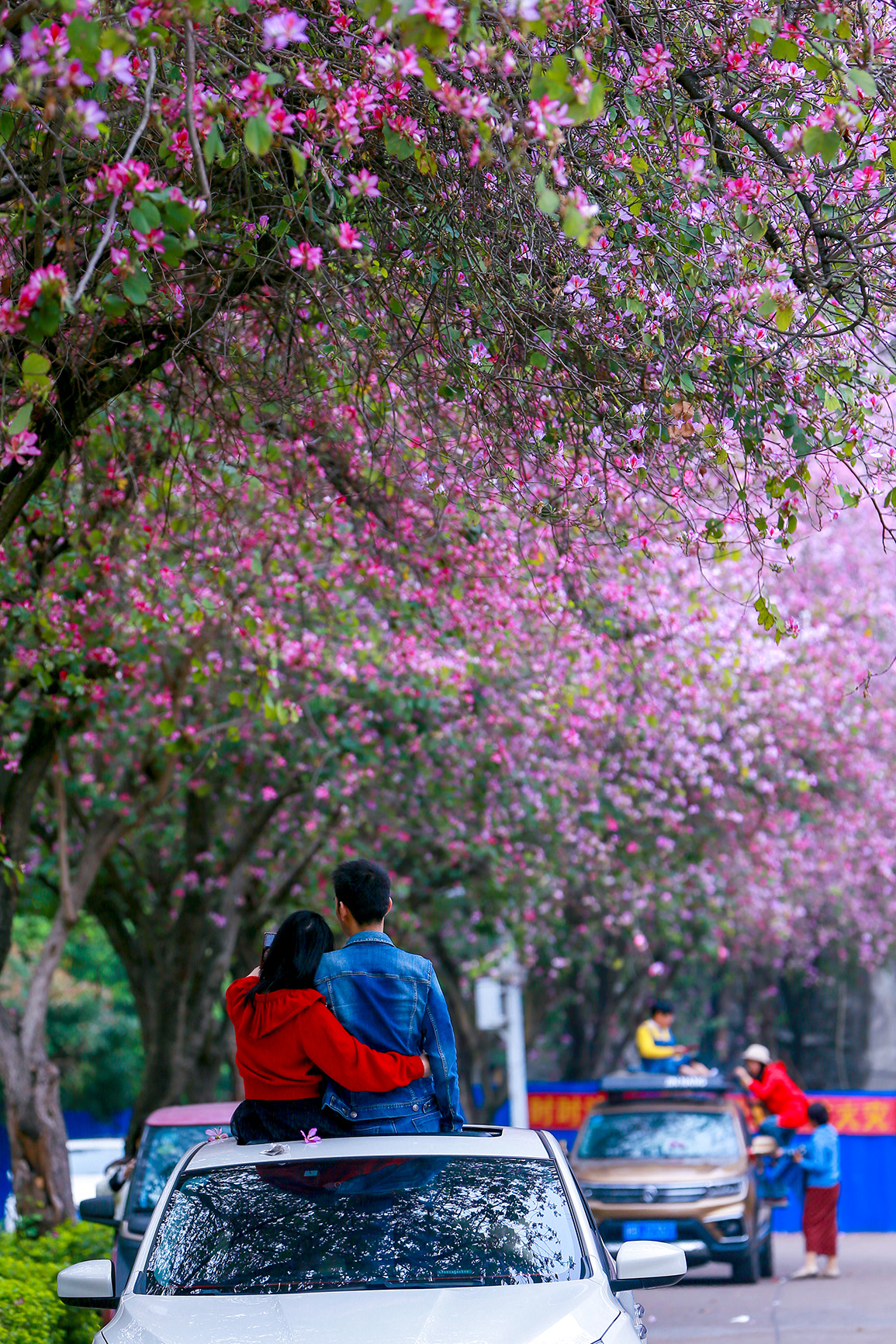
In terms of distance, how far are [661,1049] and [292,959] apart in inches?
440

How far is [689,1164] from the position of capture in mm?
13828

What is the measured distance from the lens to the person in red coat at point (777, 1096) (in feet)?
48.5

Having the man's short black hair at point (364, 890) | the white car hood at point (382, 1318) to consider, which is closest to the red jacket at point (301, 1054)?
the man's short black hair at point (364, 890)

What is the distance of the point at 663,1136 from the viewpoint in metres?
14.1

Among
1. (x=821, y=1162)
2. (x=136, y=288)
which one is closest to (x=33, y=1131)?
(x=821, y=1162)

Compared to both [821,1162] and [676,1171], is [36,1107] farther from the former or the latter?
[821,1162]

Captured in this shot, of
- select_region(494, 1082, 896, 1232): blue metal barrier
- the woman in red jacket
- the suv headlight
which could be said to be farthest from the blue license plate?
the woman in red jacket

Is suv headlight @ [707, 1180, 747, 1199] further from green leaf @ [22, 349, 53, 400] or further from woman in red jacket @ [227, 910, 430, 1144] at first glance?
green leaf @ [22, 349, 53, 400]

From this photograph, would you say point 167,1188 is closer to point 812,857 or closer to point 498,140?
point 498,140

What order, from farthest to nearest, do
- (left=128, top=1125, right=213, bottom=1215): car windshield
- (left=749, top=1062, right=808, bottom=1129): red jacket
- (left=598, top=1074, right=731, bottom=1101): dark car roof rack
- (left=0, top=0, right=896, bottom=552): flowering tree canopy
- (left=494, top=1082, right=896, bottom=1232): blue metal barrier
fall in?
(left=494, top=1082, right=896, bottom=1232): blue metal barrier < (left=749, top=1062, right=808, bottom=1129): red jacket < (left=598, top=1074, right=731, bottom=1101): dark car roof rack < (left=128, top=1125, right=213, bottom=1215): car windshield < (left=0, top=0, right=896, bottom=552): flowering tree canopy

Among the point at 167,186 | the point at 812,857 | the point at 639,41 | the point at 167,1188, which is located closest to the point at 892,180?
the point at 639,41

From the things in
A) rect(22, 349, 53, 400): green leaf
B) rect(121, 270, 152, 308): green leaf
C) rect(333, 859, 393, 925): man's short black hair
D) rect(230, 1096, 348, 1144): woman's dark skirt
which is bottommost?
rect(230, 1096, 348, 1144): woman's dark skirt

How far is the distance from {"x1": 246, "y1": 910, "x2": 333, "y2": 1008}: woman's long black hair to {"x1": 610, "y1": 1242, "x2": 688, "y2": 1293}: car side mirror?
4.30 feet

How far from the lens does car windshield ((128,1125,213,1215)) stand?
31.1ft
